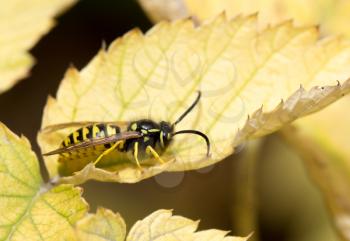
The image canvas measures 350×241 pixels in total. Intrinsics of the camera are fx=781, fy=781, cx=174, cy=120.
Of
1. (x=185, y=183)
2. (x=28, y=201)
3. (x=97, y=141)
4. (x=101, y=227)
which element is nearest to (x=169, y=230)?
(x=101, y=227)

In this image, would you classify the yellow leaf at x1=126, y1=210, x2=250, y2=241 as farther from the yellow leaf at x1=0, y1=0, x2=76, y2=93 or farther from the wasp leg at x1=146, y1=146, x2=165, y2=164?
the yellow leaf at x1=0, y1=0, x2=76, y2=93

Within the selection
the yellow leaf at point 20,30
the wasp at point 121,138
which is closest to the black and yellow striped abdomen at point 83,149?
the wasp at point 121,138

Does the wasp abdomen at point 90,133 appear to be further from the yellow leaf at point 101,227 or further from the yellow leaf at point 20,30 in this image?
the yellow leaf at point 101,227

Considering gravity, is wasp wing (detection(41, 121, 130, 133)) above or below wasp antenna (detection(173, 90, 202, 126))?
above

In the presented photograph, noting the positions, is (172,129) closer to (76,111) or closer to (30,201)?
(76,111)

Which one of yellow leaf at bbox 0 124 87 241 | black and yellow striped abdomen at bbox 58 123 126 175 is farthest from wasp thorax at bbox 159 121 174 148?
yellow leaf at bbox 0 124 87 241

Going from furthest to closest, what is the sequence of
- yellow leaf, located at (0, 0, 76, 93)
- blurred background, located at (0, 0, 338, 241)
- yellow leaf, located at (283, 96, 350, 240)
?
1. blurred background, located at (0, 0, 338, 241)
2. yellow leaf, located at (283, 96, 350, 240)
3. yellow leaf, located at (0, 0, 76, 93)

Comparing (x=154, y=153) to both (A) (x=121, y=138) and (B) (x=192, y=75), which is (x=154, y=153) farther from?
(B) (x=192, y=75)
